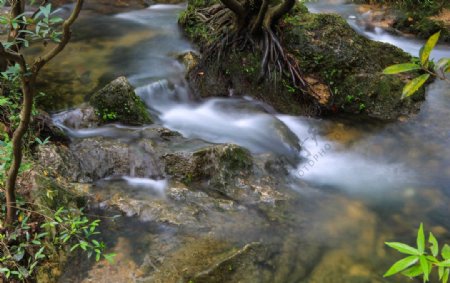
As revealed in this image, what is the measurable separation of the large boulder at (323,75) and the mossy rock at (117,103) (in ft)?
5.40

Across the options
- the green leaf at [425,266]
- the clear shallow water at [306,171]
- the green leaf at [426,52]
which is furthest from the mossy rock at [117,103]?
the green leaf at [425,266]

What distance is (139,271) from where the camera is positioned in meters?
3.79

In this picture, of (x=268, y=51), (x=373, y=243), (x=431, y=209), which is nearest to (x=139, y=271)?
(x=373, y=243)

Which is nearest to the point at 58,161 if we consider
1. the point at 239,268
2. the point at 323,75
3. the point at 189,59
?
the point at 239,268

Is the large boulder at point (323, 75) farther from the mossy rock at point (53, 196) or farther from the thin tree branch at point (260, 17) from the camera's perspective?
the mossy rock at point (53, 196)

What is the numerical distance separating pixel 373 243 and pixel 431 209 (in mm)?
1216

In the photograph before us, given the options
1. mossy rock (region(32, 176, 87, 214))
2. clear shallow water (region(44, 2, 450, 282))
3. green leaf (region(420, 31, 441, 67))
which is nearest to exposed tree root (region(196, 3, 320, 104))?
clear shallow water (region(44, 2, 450, 282))

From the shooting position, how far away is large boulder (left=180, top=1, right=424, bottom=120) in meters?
7.12

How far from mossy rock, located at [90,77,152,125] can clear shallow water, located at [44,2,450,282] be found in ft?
0.69

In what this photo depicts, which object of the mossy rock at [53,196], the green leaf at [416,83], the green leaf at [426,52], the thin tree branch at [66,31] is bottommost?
the mossy rock at [53,196]

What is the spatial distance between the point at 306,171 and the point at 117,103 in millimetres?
2968

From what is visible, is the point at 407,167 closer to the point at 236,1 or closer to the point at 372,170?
the point at 372,170

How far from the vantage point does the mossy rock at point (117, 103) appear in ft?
19.9

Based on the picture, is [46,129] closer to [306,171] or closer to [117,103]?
[117,103]
